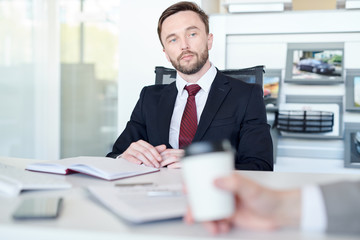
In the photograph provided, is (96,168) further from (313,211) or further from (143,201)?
(313,211)

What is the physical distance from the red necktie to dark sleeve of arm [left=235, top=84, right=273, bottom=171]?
206 millimetres

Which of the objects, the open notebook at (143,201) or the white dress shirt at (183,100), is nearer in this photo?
the open notebook at (143,201)

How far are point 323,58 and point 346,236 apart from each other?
2148 mm

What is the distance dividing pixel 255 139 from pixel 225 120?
0.17 metres

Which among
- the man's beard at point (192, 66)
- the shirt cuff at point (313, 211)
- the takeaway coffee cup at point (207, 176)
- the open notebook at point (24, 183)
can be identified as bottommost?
the open notebook at point (24, 183)

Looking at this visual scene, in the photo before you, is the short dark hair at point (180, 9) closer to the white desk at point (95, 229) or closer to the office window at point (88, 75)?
the white desk at point (95, 229)

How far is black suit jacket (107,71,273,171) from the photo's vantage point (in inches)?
67.2

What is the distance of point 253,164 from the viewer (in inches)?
61.9

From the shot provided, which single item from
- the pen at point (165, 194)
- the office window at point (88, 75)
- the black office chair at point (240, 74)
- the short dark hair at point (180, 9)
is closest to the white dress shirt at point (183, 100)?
the black office chair at point (240, 74)

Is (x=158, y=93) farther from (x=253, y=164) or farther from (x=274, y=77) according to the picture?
(x=274, y=77)

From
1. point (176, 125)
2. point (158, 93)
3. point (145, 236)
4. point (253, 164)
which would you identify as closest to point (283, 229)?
point (145, 236)

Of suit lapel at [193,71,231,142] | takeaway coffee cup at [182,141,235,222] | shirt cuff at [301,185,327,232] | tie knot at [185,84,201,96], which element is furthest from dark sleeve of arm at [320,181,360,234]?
tie knot at [185,84,201,96]

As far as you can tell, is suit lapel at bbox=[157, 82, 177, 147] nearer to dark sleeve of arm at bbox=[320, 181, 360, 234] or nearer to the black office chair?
the black office chair

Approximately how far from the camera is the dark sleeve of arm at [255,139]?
1611 mm
